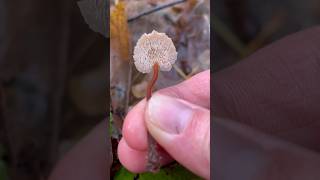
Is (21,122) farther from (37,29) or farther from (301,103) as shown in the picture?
(301,103)

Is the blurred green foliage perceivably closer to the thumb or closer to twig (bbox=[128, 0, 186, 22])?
the thumb

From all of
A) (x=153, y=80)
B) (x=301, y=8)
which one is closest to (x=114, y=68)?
(x=153, y=80)

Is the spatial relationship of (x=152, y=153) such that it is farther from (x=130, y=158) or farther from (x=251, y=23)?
(x=251, y=23)

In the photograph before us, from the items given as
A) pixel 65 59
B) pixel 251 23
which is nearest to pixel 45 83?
pixel 65 59

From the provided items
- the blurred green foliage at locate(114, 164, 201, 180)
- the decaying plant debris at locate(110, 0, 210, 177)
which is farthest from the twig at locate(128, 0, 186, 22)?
the blurred green foliage at locate(114, 164, 201, 180)

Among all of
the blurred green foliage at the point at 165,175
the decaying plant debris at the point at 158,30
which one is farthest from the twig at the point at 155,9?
the blurred green foliage at the point at 165,175

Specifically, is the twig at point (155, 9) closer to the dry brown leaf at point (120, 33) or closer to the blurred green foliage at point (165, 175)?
the dry brown leaf at point (120, 33)

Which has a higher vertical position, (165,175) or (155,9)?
(155,9)

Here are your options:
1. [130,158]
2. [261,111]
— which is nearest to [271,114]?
[261,111]
